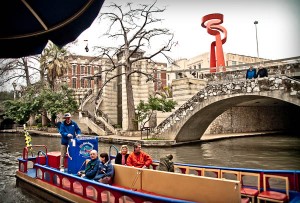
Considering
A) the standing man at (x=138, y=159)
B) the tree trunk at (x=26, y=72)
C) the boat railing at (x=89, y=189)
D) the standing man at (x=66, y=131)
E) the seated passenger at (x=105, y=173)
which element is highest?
the tree trunk at (x=26, y=72)

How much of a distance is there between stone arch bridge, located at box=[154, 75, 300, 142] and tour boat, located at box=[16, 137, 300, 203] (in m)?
6.65

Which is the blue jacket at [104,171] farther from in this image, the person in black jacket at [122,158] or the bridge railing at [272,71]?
the bridge railing at [272,71]

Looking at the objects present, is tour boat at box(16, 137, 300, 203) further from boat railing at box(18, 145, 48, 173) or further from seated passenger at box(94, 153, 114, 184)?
boat railing at box(18, 145, 48, 173)

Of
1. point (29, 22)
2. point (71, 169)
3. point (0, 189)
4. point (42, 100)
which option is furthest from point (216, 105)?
point (42, 100)

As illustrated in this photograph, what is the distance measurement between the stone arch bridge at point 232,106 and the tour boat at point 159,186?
A: 6646mm

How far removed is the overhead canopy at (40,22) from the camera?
4.38 m

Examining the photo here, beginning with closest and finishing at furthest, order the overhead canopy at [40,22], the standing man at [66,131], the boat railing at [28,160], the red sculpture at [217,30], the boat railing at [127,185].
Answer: the overhead canopy at [40,22], the boat railing at [127,185], the standing man at [66,131], the boat railing at [28,160], the red sculpture at [217,30]

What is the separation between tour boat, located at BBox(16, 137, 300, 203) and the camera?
5.03 m

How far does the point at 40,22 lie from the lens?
184 inches

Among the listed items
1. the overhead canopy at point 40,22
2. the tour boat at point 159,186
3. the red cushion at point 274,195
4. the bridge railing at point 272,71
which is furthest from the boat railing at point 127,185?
the bridge railing at point 272,71

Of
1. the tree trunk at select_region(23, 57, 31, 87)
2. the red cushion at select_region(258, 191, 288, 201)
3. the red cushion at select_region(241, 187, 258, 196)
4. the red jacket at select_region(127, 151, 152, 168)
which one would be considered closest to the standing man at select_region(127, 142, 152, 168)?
the red jacket at select_region(127, 151, 152, 168)

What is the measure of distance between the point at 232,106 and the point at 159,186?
51.3 ft

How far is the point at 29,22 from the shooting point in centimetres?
475

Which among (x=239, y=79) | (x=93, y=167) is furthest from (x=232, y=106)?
(x=93, y=167)
